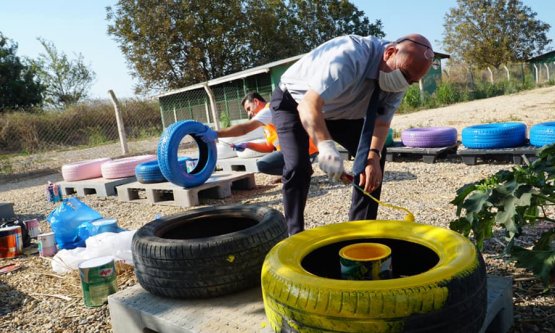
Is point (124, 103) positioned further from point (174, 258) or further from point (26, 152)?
point (174, 258)

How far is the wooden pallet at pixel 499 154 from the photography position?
5.85 meters

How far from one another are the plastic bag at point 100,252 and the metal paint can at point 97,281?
49cm

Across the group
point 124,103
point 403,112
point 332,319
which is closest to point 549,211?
point 332,319

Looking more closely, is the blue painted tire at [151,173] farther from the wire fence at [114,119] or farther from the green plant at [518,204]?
the wire fence at [114,119]

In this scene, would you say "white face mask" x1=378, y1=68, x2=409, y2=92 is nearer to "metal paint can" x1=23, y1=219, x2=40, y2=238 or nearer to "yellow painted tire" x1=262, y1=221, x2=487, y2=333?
"yellow painted tire" x1=262, y1=221, x2=487, y2=333

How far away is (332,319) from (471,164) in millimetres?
5759

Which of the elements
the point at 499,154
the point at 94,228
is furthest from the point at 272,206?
the point at 499,154

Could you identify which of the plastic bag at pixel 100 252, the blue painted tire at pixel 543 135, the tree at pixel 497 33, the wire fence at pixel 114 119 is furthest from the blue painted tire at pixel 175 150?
the tree at pixel 497 33

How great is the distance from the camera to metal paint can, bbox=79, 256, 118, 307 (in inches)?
110

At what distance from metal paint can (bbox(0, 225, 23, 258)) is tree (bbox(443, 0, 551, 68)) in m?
35.3

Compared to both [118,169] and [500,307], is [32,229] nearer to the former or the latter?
[118,169]

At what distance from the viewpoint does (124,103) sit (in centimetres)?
2147

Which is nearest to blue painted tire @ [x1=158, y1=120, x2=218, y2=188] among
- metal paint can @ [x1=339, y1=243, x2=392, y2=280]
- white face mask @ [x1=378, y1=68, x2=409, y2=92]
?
white face mask @ [x1=378, y1=68, x2=409, y2=92]

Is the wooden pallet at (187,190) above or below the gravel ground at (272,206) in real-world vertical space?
above
